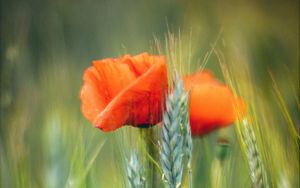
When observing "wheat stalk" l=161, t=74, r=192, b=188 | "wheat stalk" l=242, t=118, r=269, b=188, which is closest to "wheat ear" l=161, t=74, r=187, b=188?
"wheat stalk" l=161, t=74, r=192, b=188

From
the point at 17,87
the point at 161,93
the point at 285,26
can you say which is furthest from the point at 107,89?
the point at 285,26

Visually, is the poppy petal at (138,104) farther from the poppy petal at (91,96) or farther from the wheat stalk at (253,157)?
the wheat stalk at (253,157)

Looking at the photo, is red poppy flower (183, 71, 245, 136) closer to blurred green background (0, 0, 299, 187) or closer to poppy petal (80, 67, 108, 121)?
blurred green background (0, 0, 299, 187)

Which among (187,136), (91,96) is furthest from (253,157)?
(91,96)

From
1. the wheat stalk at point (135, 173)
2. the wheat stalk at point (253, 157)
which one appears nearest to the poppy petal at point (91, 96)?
the wheat stalk at point (135, 173)

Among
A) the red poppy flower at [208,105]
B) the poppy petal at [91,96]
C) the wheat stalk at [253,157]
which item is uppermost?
the poppy petal at [91,96]

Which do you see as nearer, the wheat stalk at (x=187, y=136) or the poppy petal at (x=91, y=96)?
the wheat stalk at (x=187, y=136)

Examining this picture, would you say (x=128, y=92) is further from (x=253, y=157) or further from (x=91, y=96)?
(x=253, y=157)
